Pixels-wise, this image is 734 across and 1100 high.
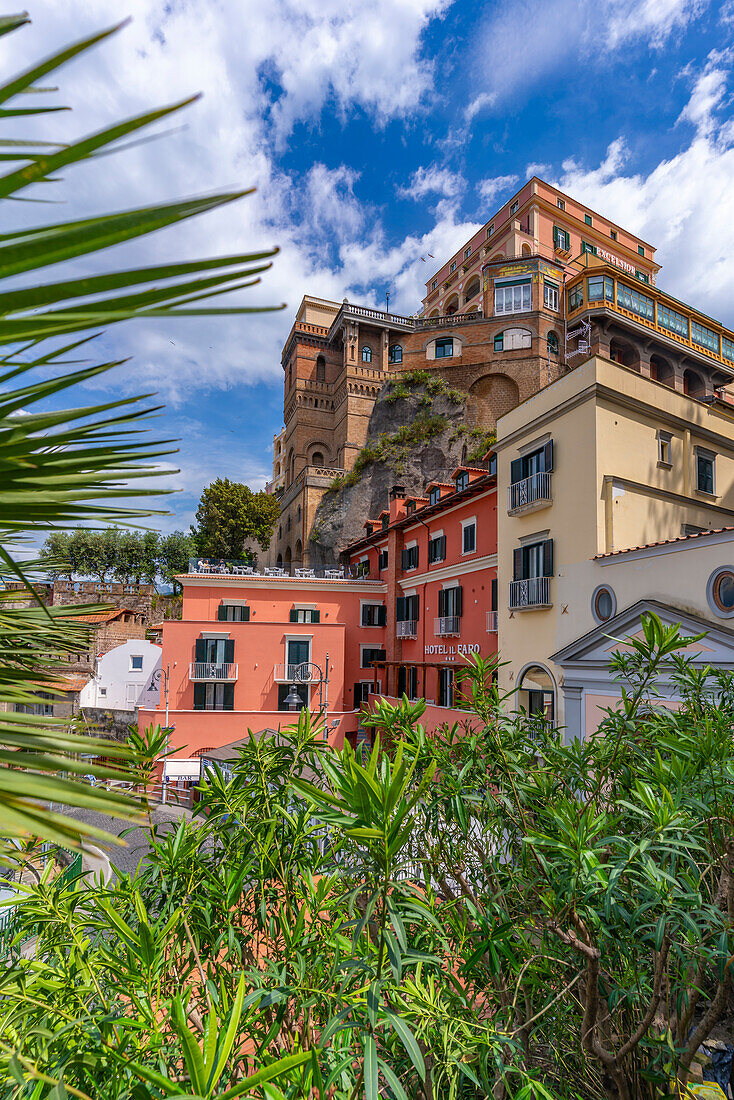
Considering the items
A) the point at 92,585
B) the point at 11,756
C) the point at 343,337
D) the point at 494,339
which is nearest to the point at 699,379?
the point at 494,339

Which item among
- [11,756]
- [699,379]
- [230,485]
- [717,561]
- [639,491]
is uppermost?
[699,379]

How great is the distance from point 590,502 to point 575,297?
29.9 metres

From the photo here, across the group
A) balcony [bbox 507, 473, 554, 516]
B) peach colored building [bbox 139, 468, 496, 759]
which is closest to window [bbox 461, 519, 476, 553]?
peach colored building [bbox 139, 468, 496, 759]

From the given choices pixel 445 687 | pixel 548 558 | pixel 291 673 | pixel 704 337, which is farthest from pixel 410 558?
pixel 704 337

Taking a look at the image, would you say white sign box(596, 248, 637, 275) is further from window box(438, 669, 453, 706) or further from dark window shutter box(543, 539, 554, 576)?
dark window shutter box(543, 539, 554, 576)

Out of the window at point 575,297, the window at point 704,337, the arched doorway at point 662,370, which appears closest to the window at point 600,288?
the window at point 575,297

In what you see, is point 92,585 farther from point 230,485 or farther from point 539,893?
point 539,893

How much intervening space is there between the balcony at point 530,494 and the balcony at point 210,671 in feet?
43.6

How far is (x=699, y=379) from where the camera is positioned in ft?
129

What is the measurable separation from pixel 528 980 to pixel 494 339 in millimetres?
39782

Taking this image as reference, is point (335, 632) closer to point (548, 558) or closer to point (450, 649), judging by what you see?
point (450, 649)

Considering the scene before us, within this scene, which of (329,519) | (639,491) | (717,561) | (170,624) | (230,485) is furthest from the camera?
(230,485)

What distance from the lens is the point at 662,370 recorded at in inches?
1507

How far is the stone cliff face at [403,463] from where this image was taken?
36.6 meters
